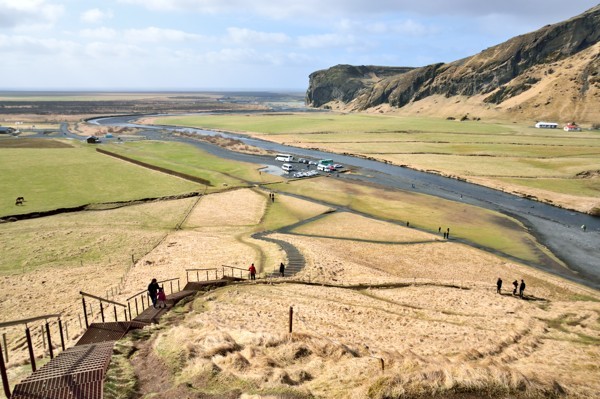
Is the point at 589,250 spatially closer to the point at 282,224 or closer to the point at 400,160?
the point at 282,224

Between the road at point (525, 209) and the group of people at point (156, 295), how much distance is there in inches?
1434

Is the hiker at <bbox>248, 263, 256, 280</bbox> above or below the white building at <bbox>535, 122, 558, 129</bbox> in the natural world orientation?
below

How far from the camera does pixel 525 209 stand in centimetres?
5941

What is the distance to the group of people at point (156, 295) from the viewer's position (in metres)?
22.4

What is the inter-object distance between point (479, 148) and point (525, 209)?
173 ft

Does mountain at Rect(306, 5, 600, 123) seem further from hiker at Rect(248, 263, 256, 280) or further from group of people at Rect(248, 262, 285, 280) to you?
hiker at Rect(248, 263, 256, 280)

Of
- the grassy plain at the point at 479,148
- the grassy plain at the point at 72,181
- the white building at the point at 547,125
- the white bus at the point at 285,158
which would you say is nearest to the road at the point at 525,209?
the white bus at the point at 285,158

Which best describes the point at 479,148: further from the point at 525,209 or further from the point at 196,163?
the point at 196,163

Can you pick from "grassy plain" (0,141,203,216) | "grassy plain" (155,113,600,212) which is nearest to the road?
"grassy plain" (155,113,600,212)

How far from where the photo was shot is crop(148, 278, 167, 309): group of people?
73.4ft

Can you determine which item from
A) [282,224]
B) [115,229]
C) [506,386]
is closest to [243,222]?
[282,224]

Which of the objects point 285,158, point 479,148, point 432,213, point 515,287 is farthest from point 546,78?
point 515,287

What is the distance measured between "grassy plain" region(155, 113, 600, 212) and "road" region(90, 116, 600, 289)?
3876mm

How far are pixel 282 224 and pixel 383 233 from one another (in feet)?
43.1
